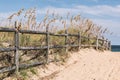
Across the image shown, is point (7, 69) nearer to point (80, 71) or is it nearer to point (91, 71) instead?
point (80, 71)

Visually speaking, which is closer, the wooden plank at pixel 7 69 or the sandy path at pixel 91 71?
the wooden plank at pixel 7 69

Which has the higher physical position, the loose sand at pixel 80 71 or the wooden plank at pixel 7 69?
the wooden plank at pixel 7 69

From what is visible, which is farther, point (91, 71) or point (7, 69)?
point (91, 71)

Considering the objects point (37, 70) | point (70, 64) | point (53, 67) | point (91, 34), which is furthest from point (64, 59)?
point (91, 34)

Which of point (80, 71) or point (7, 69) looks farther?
point (80, 71)

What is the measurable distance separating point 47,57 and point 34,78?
103 inches

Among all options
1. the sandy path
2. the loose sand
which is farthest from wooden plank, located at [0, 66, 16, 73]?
the sandy path

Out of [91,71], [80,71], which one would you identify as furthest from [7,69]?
[91,71]

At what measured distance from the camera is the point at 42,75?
12703 mm

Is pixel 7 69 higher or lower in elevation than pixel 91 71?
higher

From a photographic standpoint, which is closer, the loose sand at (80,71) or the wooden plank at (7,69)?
the wooden plank at (7,69)

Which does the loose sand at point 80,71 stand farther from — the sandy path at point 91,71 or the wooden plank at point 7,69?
the wooden plank at point 7,69

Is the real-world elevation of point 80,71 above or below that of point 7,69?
Answer: below

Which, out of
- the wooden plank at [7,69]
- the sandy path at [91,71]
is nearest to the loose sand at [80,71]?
the sandy path at [91,71]
